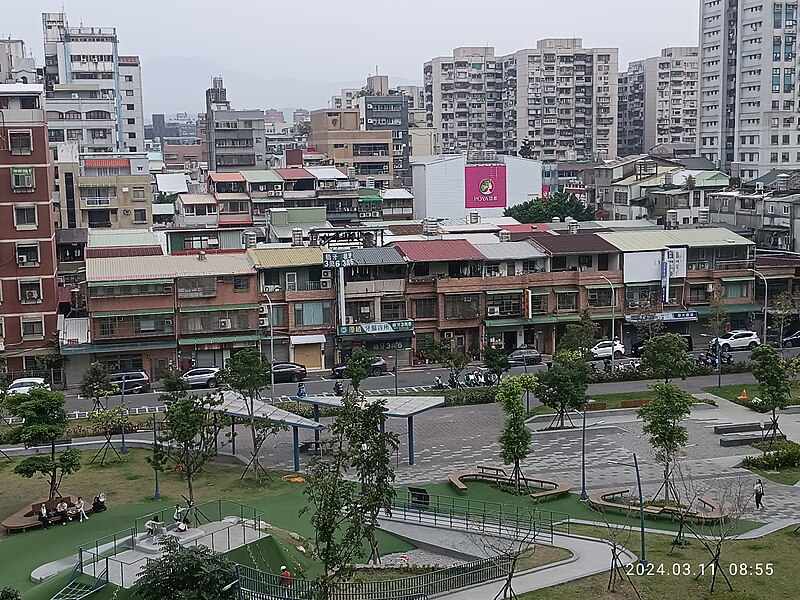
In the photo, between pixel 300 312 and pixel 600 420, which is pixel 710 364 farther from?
pixel 300 312

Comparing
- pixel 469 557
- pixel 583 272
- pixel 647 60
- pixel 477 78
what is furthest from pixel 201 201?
pixel 647 60

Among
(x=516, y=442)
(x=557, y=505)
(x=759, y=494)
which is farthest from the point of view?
(x=516, y=442)

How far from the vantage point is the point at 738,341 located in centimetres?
5622

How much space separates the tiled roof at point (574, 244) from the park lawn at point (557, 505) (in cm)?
2582

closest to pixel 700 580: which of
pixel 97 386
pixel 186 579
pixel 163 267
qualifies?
pixel 186 579

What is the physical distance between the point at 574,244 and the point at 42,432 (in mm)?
34876

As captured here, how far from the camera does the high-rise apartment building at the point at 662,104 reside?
486 feet

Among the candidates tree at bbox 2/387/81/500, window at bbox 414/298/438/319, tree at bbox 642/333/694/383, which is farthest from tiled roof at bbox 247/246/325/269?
tree at bbox 2/387/81/500

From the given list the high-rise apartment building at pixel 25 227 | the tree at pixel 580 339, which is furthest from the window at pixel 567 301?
the high-rise apartment building at pixel 25 227

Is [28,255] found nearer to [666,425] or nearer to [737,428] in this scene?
[666,425]

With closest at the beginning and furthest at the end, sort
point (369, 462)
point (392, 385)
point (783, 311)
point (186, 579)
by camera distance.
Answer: point (186, 579) → point (369, 462) → point (392, 385) → point (783, 311)

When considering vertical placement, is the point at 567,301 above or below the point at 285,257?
below

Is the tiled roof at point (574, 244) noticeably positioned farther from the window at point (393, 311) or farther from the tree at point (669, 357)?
the tree at point (669, 357)

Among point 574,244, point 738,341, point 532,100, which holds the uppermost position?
point 532,100
